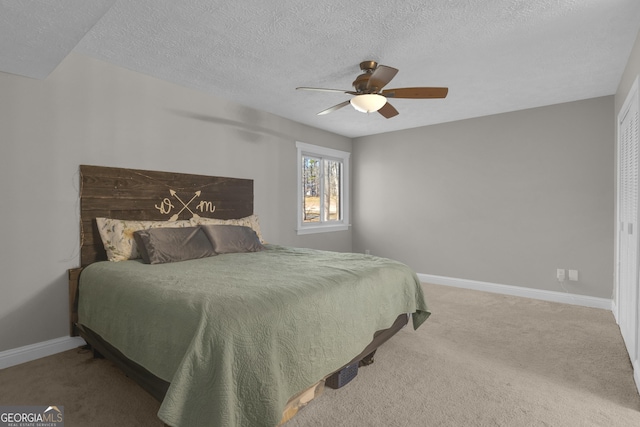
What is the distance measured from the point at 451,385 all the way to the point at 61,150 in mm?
3334

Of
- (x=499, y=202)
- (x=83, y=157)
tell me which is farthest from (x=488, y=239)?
(x=83, y=157)

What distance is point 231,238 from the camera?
314 centimetres

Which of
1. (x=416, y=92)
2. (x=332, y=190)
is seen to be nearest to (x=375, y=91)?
(x=416, y=92)

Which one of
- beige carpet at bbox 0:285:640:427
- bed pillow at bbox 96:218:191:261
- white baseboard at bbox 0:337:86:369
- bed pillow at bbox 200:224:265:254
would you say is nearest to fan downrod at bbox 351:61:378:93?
bed pillow at bbox 200:224:265:254

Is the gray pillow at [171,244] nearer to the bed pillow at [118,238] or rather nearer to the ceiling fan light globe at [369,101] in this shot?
the bed pillow at [118,238]

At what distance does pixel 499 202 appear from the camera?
427 cm

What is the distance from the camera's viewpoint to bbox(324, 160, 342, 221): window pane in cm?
540

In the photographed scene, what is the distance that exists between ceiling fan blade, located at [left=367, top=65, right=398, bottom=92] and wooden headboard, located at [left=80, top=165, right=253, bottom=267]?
2.02 meters

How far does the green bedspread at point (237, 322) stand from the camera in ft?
4.35

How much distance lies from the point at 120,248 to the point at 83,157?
0.82m

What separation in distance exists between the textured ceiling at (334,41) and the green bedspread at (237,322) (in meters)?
1.50

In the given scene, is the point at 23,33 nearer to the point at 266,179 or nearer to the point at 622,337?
the point at 266,179

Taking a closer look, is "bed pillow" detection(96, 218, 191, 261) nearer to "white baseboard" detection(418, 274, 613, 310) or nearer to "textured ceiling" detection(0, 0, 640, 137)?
"textured ceiling" detection(0, 0, 640, 137)

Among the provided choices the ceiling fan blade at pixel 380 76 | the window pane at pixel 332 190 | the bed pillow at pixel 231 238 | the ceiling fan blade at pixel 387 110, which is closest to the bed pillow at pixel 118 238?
the bed pillow at pixel 231 238
